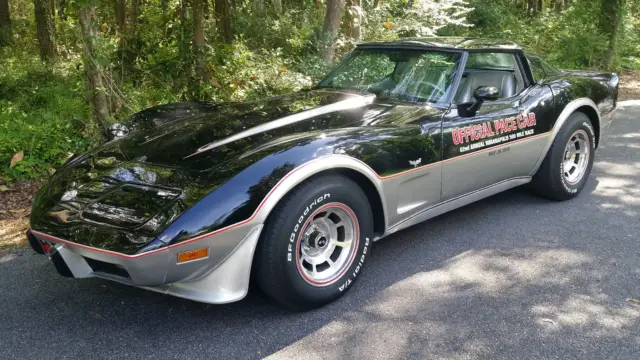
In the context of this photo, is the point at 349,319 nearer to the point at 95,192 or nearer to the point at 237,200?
the point at 237,200

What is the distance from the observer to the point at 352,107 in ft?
13.4

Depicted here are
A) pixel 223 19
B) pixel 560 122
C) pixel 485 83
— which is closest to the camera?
pixel 485 83

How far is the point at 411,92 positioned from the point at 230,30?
7.84 m

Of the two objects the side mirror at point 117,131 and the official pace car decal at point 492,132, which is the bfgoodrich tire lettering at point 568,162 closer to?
the official pace car decal at point 492,132

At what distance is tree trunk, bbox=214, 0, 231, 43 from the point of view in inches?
439

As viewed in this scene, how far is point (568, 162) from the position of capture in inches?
206

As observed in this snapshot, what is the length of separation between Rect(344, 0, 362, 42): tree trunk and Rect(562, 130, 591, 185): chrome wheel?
249 inches

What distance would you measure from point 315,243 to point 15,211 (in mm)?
3376

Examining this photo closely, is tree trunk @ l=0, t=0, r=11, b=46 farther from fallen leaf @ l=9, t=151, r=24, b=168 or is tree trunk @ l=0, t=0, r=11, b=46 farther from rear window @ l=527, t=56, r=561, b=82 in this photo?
rear window @ l=527, t=56, r=561, b=82

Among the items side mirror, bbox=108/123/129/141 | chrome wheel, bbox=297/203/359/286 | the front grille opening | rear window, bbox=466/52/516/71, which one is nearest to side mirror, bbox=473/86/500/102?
rear window, bbox=466/52/516/71

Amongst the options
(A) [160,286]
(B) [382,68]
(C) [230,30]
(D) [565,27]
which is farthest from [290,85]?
(D) [565,27]

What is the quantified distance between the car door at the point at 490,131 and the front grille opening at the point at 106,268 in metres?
2.18

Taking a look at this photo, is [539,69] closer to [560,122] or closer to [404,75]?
[560,122]

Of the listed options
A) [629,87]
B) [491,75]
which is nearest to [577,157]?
[491,75]
